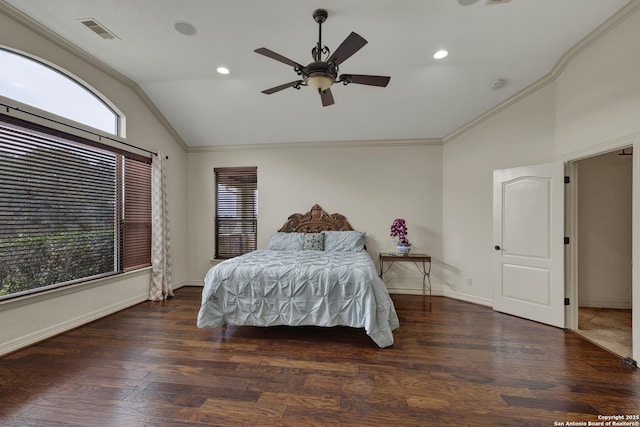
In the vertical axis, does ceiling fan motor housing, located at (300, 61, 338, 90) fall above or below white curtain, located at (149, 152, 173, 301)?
above

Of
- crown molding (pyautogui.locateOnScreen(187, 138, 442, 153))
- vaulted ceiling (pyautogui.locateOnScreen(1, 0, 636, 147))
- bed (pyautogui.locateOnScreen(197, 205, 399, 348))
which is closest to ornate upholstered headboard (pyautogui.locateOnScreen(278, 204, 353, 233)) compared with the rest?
crown molding (pyautogui.locateOnScreen(187, 138, 442, 153))

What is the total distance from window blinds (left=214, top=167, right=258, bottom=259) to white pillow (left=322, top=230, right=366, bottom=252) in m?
1.47

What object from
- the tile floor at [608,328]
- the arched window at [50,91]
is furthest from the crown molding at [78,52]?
the tile floor at [608,328]

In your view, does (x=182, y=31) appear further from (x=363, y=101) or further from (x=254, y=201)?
(x=254, y=201)

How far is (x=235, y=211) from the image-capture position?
495 centimetres

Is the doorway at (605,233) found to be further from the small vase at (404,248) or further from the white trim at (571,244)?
the small vase at (404,248)

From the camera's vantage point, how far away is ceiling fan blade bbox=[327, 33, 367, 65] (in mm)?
1791

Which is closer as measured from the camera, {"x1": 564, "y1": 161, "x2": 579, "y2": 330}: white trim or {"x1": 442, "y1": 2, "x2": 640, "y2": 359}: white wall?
{"x1": 442, "y1": 2, "x2": 640, "y2": 359}: white wall

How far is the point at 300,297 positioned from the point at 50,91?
3.54 meters

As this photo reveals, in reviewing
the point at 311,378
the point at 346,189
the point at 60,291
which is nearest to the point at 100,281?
the point at 60,291

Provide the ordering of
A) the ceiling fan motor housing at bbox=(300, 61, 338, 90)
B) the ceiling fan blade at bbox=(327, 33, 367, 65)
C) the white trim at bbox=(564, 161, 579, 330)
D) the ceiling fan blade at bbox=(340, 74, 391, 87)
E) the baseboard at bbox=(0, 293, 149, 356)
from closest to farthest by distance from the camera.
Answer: the ceiling fan blade at bbox=(327, 33, 367, 65), the ceiling fan motor housing at bbox=(300, 61, 338, 90), the ceiling fan blade at bbox=(340, 74, 391, 87), the baseboard at bbox=(0, 293, 149, 356), the white trim at bbox=(564, 161, 579, 330)

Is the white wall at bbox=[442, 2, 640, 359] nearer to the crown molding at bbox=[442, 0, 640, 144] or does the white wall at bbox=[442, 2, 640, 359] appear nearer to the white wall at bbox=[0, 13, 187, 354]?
the crown molding at bbox=[442, 0, 640, 144]

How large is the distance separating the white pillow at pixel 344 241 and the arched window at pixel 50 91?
11.5 feet

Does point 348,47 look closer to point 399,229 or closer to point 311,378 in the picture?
point 311,378
